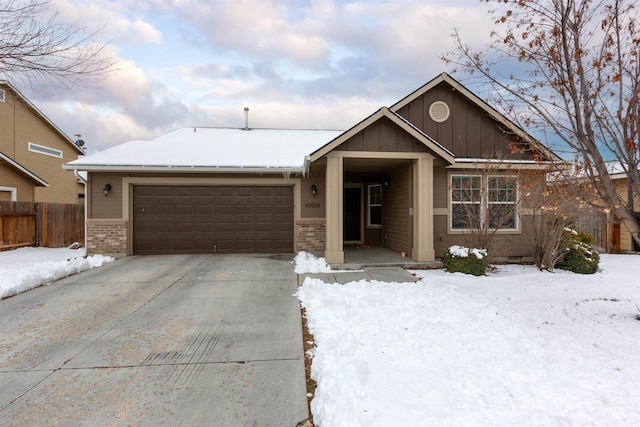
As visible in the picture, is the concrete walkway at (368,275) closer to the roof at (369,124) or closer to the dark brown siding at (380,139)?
the roof at (369,124)

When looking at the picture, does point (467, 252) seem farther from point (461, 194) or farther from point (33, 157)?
point (33, 157)

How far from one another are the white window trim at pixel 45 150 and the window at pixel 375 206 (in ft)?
58.4

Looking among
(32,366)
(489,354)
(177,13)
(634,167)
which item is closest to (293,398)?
(489,354)

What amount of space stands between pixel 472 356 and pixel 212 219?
8.90m

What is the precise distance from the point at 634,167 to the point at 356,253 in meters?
6.94

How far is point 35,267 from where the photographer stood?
7.71 m

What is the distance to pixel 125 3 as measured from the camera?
7121 mm

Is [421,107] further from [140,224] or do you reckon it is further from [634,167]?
[140,224]

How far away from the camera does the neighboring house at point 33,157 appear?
1423 cm

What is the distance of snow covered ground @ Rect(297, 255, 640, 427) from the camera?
104 inches

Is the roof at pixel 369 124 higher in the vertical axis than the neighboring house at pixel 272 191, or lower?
higher

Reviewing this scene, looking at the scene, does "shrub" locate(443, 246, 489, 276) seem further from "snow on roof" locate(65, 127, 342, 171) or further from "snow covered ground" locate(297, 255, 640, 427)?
"snow on roof" locate(65, 127, 342, 171)

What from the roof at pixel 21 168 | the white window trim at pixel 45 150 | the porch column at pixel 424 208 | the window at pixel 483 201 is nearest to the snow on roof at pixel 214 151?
the porch column at pixel 424 208

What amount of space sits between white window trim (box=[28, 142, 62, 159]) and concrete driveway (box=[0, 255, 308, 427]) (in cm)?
1511
